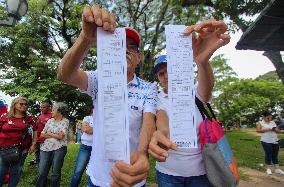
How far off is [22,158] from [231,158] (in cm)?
393

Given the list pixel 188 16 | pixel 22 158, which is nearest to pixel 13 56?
pixel 188 16

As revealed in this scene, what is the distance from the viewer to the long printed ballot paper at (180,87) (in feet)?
4.39

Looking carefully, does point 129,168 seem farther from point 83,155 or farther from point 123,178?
point 83,155

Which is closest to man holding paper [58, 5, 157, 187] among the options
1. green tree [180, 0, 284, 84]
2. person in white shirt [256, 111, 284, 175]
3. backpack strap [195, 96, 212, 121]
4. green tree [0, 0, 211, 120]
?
backpack strap [195, 96, 212, 121]

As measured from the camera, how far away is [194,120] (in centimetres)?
136

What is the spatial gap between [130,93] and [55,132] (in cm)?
403

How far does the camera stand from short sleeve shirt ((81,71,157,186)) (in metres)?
1.94

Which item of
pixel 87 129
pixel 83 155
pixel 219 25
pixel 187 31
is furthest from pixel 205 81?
pixel 83 155

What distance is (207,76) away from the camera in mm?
2084

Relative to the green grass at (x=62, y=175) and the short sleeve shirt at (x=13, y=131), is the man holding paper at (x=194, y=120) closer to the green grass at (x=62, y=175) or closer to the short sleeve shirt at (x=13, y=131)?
the short sleeve shirt at (x=13, y=131)

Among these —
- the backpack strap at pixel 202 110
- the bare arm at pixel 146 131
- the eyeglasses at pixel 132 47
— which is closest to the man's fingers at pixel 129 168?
the bare arm at pixel 146 131

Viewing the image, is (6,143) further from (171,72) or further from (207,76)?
(171,72)

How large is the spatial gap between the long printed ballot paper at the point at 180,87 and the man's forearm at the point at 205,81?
1.65 feet

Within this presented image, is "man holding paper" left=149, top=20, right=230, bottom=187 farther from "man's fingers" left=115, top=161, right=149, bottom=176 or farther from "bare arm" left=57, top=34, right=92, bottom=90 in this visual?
"bare arm" left=57, top=34, right=92, bottom=90
